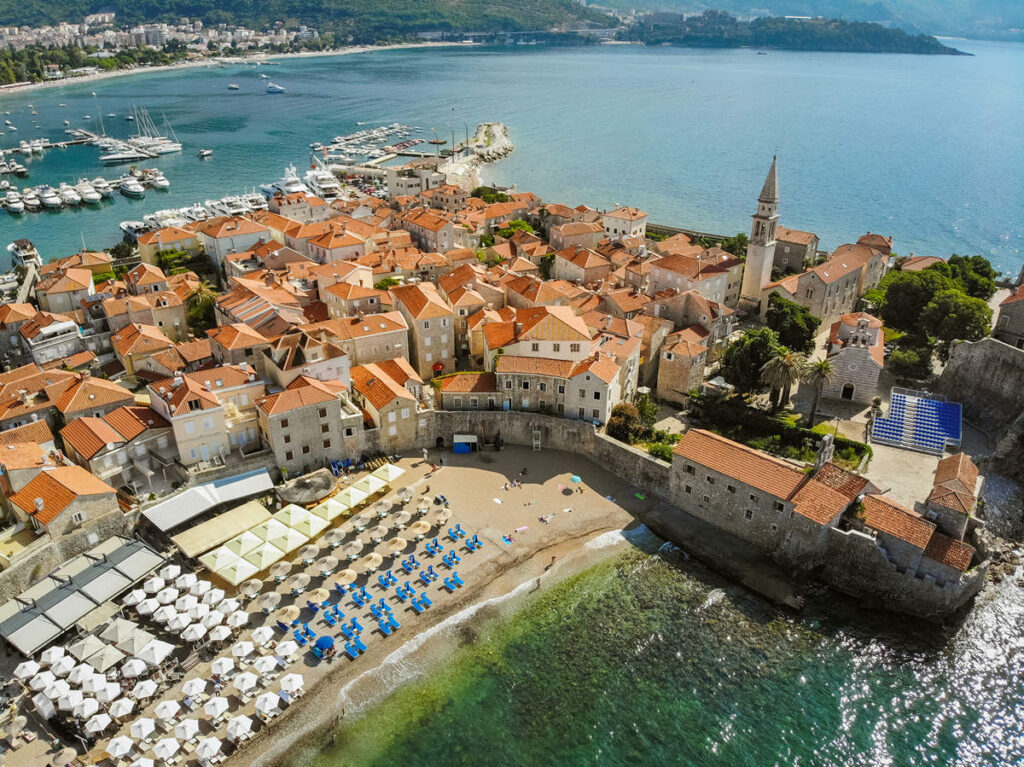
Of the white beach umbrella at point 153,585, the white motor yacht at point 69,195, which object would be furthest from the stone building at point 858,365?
the white motor yacht at point 69,195

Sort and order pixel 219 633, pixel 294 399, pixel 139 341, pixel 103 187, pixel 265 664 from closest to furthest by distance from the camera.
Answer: pixel 265 664, pixel 219 633, pixel 294 399, pixel 139 341, pixel 103 187

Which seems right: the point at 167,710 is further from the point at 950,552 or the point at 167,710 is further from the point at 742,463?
the point at 950,552

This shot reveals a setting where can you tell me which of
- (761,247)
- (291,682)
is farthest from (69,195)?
(291,682)

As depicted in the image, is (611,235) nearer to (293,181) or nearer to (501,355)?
(501,355)

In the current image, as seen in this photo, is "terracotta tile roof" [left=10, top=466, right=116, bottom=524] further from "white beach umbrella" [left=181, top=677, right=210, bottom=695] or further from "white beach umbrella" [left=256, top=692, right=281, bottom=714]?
"white beach umbrella" [left=256, top=692, right=281, bottom=714]

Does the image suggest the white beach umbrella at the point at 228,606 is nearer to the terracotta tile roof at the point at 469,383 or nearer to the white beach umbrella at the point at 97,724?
the white beach umbrella at the point at 97,724

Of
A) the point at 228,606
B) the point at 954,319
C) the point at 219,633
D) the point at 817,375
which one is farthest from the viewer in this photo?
the point at 954,319

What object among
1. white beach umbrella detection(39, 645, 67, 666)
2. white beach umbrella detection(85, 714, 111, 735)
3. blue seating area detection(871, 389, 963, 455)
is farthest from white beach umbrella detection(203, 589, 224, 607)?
blue seating area detection(871, 389, 963, 455)
